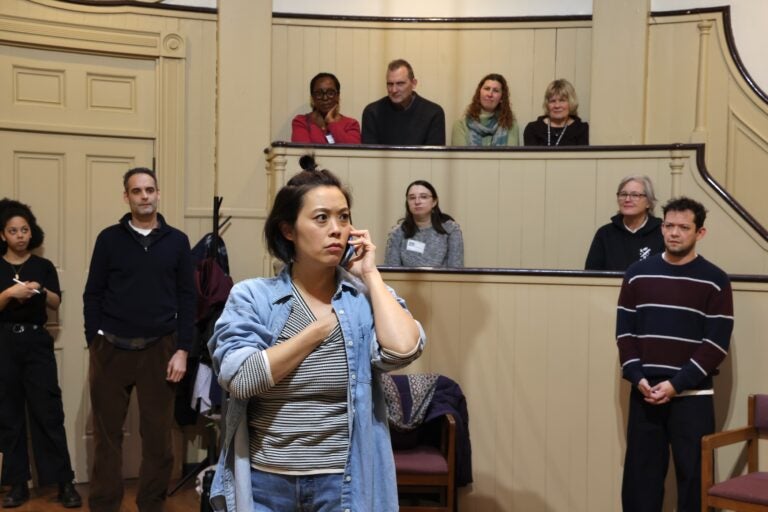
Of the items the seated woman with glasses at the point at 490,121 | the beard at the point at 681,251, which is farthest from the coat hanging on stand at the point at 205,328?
the beard at the point at 681,251

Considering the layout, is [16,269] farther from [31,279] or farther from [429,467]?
[429,467]

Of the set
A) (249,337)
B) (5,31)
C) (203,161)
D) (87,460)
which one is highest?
(5,31)

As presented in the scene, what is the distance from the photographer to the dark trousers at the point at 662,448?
3.60 meters

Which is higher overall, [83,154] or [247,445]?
[83,154]

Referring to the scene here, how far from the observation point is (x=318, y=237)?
6.01 ft

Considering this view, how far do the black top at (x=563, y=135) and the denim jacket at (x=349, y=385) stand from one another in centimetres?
363

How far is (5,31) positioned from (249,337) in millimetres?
3842

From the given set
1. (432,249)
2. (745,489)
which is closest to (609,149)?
(432,249)

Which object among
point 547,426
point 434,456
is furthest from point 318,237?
point 547,426

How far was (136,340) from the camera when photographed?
13.2 feet

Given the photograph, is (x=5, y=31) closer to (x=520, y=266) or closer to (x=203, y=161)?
(x=203, y=161)

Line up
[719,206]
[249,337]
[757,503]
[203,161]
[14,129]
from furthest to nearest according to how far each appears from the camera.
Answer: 1. [203,161]
2. [14,129]
3. [719,206]
4. [757,503]
5. [249,337]

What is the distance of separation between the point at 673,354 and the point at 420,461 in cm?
108

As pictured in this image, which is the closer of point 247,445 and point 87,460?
point 247,445
